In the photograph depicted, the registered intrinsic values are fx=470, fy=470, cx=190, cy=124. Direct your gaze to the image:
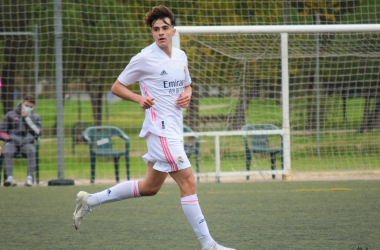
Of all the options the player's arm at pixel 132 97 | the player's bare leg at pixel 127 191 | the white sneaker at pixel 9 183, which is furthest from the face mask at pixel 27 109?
the player's arm at pixel 132 97

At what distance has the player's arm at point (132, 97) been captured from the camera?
3.31 meters

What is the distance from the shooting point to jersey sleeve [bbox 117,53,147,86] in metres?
3.43

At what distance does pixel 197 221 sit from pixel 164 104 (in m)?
0.86

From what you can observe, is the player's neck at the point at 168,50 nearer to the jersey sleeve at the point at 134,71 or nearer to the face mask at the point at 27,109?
the jersey sleeve at the point at 134,71

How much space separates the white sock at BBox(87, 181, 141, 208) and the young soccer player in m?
0.15

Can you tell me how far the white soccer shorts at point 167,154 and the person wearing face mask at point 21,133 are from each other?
16.7 feet

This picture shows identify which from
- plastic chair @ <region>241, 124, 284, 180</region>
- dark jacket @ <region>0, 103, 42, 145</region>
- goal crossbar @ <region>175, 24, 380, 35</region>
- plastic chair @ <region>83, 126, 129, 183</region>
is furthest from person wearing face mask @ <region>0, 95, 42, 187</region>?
plastic chair @ <region>241, 124, 284, 180</region>

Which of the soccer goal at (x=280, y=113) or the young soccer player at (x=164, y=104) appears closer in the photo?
the young soccer player at (x=164, y=104)

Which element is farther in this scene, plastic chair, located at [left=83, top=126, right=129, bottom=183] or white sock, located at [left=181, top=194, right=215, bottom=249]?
plastic chair, located at [left=83, top=126, right=129, bottom=183]

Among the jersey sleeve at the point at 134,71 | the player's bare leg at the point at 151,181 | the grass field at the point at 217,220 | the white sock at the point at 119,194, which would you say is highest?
the jersey sleeve at the point at 134,71

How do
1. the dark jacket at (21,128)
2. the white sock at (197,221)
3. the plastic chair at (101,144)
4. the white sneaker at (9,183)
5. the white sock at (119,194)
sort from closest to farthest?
the white sock at (197,221), the white sock at (119,194), the white sneaker at (9,183), the dark jacket at (21,128), the plastic chair at (101,144)

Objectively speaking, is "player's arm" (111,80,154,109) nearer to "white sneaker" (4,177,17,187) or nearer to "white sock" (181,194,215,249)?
"white sock" (181,194,215,249)

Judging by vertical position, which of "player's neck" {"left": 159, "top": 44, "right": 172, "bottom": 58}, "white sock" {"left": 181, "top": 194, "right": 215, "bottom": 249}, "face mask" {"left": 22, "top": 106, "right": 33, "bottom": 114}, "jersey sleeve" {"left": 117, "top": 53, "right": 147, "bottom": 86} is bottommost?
"white sock" {"left": 181, "top": 194, "right": 215, "bottom": 249}

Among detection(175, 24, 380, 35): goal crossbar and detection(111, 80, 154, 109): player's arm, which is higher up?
detection(175, 24, 380, 35): goal crossbar
